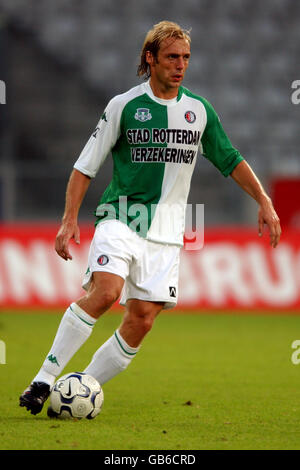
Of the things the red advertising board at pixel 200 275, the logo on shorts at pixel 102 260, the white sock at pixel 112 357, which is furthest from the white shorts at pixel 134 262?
the red advertising board at pixel 200 275

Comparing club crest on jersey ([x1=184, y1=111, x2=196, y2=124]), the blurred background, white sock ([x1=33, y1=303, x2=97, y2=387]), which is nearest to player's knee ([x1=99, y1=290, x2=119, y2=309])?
white sock ([x1=33, y1=303, x2=97, y2=387])

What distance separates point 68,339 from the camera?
4.85 m

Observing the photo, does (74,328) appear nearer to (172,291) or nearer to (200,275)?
(172,291)

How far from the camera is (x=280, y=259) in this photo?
11.9 m

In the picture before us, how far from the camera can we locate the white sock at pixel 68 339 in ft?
15.8

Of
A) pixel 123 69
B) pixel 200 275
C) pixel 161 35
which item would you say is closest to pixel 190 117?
pixel 161 35

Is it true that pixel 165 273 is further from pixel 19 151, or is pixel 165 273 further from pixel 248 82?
pixel 248 82

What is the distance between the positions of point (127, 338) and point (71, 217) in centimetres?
74

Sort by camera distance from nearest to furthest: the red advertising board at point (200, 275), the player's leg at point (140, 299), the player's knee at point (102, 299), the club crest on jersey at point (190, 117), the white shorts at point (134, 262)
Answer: the player's knee at point (102, 299)
the white shorts at point (134, 262)
the player's leg at point (140, 299)
the club crest on jersey at point (190, 117)
the red advertising board at point (200, 275)

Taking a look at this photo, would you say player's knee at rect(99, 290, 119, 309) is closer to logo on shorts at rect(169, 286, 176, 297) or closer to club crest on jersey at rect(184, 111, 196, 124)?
logo on shorts at rect(169, 286, 176, 297)

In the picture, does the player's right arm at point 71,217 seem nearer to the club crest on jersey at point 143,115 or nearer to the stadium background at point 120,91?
the club crest on jersey at point 143,115

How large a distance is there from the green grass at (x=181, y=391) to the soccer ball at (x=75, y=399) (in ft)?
0.25

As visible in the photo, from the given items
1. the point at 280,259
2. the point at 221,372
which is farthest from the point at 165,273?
the point at 280,259

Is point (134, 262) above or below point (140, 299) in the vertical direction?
above
